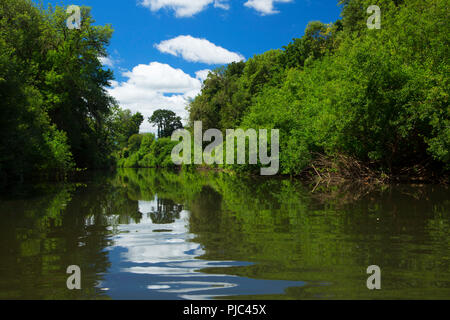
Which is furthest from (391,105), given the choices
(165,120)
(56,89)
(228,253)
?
(165,120)

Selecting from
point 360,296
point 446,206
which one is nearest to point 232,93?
point 446,206

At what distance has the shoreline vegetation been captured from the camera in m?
17.0

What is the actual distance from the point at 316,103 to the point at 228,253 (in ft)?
63.0

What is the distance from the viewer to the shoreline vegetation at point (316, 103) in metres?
17.0

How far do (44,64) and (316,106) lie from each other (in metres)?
23.7

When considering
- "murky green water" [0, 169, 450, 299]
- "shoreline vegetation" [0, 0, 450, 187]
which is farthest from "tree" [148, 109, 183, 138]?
"murky green water" [0, 169, 450, 299]

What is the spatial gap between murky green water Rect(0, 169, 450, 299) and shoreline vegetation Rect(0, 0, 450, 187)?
28.0 ft

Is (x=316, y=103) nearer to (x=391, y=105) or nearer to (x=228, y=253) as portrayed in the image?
(x=391, y=105)

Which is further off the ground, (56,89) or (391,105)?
(56,89)

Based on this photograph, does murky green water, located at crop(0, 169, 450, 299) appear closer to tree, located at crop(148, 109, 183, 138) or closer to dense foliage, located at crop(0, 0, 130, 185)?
dense foliage, located at crop(0, 0, 130, 185)

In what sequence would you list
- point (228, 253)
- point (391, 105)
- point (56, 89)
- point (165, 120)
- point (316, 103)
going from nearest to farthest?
point (228, 253) < point (391, 105) < point (316, 103) < point (56, 89) < point (165, 120)

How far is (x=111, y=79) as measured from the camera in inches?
1529

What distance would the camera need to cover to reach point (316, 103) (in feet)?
75.4

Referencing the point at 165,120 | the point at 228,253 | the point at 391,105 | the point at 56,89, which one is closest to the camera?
the point at 228,253
